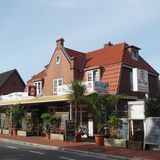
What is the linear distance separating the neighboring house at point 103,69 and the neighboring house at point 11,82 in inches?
635

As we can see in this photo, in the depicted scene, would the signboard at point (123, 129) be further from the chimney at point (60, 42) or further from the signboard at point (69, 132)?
the chimney at point (60, 42)

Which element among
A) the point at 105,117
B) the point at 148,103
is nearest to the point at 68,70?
the point at 105,117

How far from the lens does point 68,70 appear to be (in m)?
36.1

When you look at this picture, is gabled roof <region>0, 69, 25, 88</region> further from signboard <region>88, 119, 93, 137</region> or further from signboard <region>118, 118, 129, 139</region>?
signboard <region>118, 118, 129, 139</region>

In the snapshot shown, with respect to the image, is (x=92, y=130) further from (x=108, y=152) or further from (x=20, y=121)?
(x=108, y=152)

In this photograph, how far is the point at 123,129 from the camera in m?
20.7

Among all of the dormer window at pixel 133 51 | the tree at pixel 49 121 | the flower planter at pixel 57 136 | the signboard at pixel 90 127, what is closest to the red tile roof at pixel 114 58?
the dormer window at pixel 133 51

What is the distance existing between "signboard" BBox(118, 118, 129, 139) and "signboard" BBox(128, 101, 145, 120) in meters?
Result: 0.53

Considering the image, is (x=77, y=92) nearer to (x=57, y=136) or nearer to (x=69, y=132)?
(x=69, y=132)

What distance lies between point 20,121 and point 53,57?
9307 mm

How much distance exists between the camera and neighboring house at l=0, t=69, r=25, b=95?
184 ft

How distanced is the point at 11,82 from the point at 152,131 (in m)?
41.9

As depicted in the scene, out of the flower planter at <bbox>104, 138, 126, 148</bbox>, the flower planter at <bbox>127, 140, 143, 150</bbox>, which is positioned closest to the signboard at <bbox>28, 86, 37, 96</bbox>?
the flower planter at <bbox>104, 138, 126, 148</bbox>

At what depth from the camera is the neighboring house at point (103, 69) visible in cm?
3250
